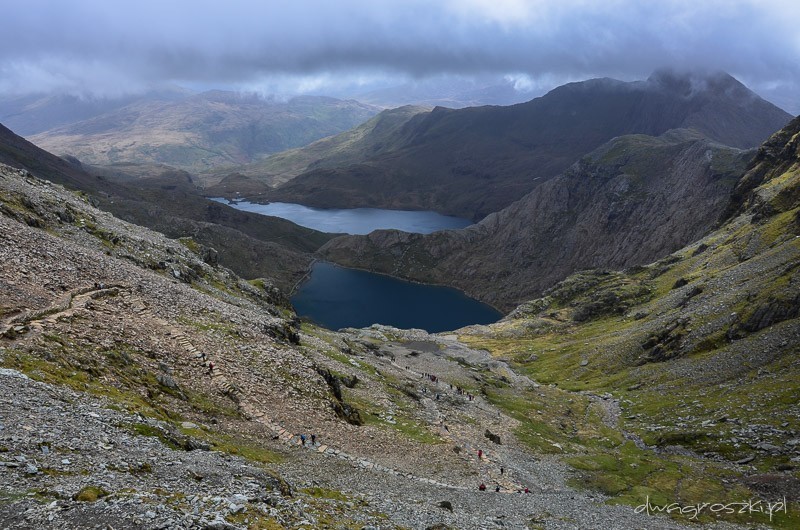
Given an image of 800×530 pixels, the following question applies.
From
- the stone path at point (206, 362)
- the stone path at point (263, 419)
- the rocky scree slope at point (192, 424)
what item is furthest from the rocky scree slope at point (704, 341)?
the stone path at point (263, 419)

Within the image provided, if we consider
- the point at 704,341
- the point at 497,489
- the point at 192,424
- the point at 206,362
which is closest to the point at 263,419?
the point at 206,362

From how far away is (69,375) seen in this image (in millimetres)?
28375

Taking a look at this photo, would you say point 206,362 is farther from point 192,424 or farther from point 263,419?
point 192,424

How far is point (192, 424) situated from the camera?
30.9m

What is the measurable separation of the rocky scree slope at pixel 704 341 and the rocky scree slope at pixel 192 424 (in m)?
20.1

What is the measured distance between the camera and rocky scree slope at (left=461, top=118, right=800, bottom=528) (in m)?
60.9

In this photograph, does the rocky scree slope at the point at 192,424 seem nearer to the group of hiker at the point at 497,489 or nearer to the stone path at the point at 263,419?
the stone path at the point at 263,419

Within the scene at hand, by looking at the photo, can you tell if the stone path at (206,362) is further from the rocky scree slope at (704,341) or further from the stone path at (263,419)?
the rocky scree slope at (704,341)

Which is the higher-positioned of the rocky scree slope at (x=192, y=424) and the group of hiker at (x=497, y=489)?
the rocky scree slope at (x=192, y=424)

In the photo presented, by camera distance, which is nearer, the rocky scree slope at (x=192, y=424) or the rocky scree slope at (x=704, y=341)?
the rocky scree slope at (x=192, y=424)

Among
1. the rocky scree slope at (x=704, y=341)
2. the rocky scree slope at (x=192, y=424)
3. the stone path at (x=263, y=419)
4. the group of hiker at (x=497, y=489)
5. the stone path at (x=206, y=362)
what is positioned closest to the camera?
the rocky scree slope at (x=192, y=424)

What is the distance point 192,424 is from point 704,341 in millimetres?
91543

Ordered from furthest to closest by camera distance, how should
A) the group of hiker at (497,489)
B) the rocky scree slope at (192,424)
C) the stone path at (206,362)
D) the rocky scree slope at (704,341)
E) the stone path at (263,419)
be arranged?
1. the rocky scree slope at (704,341)
2. the group of hiker at (497,489)
3. the stone path at (263,419)
4. the stone path at (206,362)
5. the rocky scree slope at (192,424)

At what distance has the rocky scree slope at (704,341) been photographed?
6091cm
